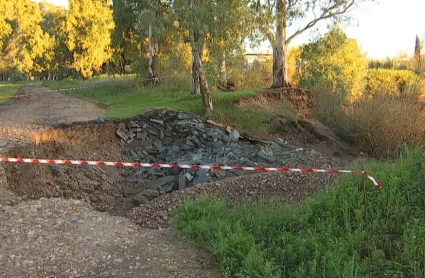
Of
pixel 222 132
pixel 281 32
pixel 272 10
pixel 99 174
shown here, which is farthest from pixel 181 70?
pixel 99 174

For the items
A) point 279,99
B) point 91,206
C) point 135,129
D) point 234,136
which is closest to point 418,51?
point 279,99

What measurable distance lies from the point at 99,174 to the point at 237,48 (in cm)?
751

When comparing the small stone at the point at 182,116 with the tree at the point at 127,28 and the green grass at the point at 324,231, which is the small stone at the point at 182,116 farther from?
the tree at the point at 127,28

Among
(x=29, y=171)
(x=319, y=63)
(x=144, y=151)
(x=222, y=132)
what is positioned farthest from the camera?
(x=319, y=63)

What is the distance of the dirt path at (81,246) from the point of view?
4.66 metres

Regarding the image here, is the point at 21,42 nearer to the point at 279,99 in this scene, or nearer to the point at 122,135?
the point at 279,99

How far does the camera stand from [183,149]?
519 inches

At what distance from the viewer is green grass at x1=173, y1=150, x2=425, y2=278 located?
464 cm

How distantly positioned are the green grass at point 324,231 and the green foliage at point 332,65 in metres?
14.7

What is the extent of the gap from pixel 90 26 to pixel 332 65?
21.3 m

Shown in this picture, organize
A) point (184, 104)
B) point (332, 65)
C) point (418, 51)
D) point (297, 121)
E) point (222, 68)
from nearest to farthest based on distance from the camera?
1. point (222, 68)
2. point (184, 104)
3. point (297, 121)
4. point (418, 51)
5. point (332, 65)

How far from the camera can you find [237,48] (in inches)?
589

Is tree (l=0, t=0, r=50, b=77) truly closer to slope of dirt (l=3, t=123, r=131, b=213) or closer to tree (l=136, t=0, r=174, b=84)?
tree (l=136, t=0, r=174, b=84)

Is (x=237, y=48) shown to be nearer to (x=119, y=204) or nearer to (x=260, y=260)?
(x=119, y=204)
